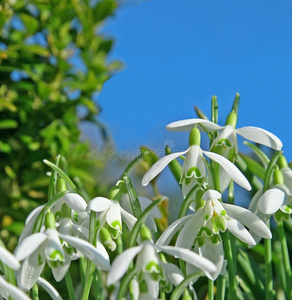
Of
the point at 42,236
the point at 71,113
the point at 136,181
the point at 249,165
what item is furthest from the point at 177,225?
the point at 136,181

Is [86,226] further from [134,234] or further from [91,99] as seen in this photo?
[91,99]

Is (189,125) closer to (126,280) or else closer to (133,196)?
(133,196)

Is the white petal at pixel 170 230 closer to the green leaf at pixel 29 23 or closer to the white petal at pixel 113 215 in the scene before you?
the white petal at pixel 113 215

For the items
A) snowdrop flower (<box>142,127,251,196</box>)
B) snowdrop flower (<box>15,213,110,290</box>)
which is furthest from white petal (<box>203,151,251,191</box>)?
snowdrop flower (<box>15,213,110,290</box>)

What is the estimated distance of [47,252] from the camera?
67 centimetres

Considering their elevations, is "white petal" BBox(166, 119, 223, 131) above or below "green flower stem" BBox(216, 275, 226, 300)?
above

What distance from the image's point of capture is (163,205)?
56.3 inches

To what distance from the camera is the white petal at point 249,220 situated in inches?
30.6

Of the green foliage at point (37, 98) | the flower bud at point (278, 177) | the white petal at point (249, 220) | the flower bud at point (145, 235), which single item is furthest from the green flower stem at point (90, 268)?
the green foliage at point (37, 98)

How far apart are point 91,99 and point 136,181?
0.47 meters

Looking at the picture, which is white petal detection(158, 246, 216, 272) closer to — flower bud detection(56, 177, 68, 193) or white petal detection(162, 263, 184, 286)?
white petal detection(162, 263, 184, 286)

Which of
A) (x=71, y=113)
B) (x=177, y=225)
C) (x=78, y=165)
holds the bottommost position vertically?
(x=177, y=225)

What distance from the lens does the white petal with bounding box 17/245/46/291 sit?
0.70 metres

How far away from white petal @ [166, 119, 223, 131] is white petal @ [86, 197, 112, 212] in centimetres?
16
